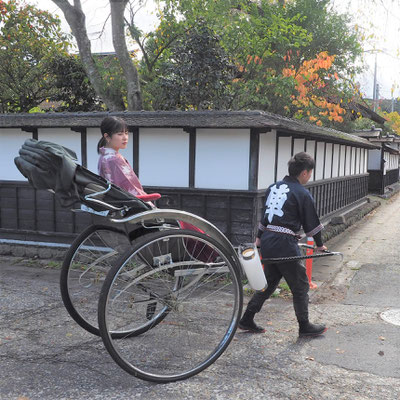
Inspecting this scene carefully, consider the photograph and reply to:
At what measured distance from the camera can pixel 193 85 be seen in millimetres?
11242

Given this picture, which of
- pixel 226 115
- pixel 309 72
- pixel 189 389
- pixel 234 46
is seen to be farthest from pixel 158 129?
pixel 309 72

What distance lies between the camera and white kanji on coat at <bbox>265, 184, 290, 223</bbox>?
458 cm

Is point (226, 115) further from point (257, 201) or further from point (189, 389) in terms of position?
point (189, 389)

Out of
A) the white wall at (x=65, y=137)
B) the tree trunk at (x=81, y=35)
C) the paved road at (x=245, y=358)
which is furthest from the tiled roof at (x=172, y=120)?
the tree trunk at (x=81, y=35)

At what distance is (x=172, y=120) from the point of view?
23.6 feet

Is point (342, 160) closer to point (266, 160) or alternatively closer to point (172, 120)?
point (266, 160)

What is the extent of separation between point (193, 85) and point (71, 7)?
3.80 metres

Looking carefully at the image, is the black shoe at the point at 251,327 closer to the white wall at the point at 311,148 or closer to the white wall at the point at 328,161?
the white wall at the point at 311,148

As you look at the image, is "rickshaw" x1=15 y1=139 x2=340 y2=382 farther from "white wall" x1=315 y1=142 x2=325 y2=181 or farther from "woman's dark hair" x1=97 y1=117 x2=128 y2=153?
"white wall" x1=315 y1=142 x2=325 y2=181

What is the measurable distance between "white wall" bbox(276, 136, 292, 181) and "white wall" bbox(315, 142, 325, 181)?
9.05 feet

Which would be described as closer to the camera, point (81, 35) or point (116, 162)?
point (116, 162)

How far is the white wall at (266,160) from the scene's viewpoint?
24.7 feet

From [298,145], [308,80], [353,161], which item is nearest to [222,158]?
[298,145]

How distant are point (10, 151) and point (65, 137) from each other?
123 cm
